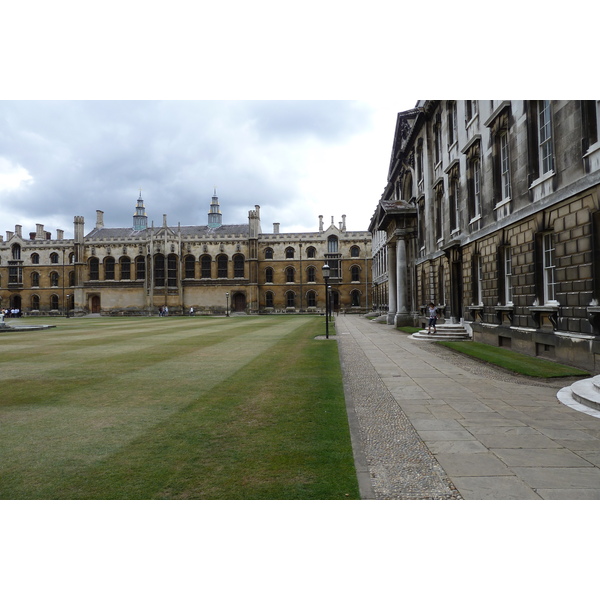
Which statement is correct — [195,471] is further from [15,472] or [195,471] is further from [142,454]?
[15,472]

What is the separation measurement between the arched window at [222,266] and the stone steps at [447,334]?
159ft

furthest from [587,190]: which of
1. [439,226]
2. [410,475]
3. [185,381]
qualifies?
[439,226]

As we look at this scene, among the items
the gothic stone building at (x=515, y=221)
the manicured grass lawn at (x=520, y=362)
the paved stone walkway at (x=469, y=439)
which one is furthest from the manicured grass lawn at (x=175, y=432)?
the gothic stone building at (x=515, y=221)

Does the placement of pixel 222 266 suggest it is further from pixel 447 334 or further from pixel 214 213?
pixel 447 334

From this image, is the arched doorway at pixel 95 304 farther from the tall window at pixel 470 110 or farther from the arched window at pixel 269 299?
the tall window at pixel 470 110

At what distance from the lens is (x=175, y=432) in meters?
5.26

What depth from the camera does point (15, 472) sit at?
4055mm

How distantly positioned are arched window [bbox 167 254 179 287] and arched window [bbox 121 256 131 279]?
21.2 ft

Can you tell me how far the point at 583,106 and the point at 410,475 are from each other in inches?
374

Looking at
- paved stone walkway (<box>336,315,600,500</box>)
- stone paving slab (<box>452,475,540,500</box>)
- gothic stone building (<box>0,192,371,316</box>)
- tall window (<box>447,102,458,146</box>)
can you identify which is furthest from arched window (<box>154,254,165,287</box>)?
stone paving slab (<box>452,475,540,500</box>)

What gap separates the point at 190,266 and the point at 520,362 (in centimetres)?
5877

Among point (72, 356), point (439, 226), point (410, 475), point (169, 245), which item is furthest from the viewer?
point (169, 245)

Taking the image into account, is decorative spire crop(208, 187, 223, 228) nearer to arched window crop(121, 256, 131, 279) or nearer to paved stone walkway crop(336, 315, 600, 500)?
arched window crop(121, 256, 131, 279)

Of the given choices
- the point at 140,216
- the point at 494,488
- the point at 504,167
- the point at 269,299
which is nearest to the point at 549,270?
the point at 504,167
